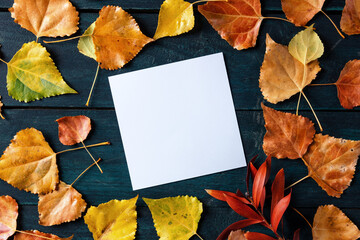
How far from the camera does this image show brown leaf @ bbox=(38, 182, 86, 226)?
2.06 feet

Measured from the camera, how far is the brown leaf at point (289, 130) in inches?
24.1

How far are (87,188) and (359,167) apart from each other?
1.71 ft

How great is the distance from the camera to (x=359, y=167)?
0.63 m

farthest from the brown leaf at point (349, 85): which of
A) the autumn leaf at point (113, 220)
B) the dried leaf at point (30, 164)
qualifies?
the dried leaf at point (30, 164)

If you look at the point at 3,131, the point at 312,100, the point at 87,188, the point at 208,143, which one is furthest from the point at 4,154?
the point at 312,100

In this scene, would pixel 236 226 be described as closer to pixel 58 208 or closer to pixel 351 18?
pixel 58 208

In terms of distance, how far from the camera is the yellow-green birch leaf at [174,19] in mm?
608

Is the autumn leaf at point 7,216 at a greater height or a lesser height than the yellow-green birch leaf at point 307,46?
lesser

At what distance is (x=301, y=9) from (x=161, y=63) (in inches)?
10.9

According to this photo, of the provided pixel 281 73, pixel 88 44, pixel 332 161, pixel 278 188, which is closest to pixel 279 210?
pixel 278 188

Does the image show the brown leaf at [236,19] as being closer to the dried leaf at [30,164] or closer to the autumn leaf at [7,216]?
the dried leaf at [30,164]

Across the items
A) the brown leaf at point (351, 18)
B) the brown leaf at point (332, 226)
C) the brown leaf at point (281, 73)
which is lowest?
the brown leaf at point (332, 226)

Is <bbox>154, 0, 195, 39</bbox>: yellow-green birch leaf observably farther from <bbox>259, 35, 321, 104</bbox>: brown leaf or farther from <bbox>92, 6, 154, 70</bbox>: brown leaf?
<bbox>259, 35, 321, 104</bbox>: brown leaf

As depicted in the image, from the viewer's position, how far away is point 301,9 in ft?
2.02
